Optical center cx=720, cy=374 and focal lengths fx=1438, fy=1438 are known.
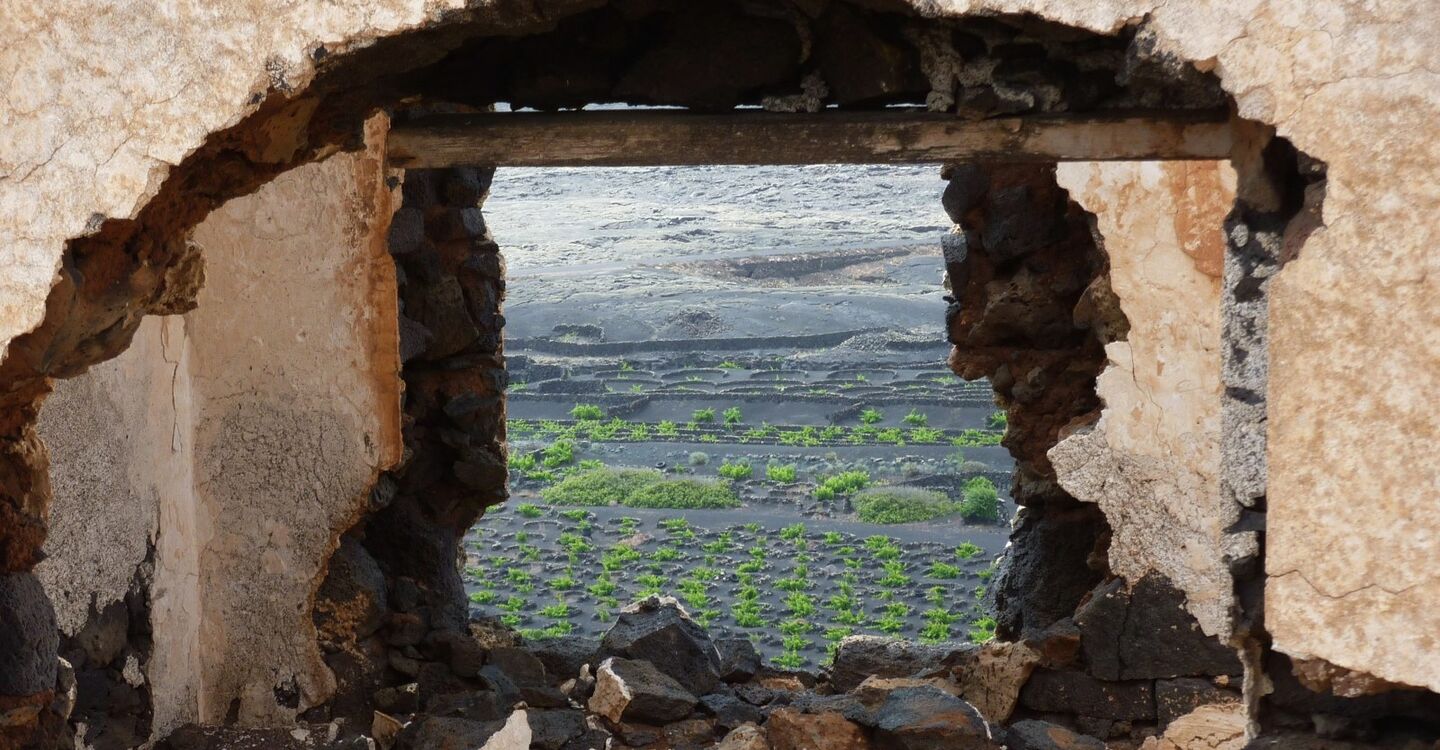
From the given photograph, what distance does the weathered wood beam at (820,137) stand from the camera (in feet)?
9.42

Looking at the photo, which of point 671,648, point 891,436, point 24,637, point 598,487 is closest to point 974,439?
point 891,436

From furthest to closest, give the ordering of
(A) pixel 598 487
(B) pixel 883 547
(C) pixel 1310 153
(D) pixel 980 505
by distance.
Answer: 1. (A) pixel 598 487
2. (D) pixel 980 505
3. (B) pixel 883 547
4. (C) pixel 1310 153

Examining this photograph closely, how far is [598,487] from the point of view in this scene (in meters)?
11.6

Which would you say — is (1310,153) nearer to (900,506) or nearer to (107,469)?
(107,469)

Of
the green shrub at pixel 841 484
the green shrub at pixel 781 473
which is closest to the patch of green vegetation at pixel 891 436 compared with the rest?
the green shrub at pixel 781 473

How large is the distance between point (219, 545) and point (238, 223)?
1.12 m

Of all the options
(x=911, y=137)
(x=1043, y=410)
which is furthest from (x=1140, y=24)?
(x=1043, y=410)

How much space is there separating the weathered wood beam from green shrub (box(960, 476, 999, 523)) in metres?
7.95

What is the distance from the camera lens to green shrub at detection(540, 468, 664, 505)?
37.6 feet

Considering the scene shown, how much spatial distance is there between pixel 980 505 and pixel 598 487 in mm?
3045

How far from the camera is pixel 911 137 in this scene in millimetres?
2932

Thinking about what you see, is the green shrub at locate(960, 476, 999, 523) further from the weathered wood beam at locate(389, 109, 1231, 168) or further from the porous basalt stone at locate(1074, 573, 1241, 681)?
the weathered wood beam at locate(389, 109, 1231, 168)

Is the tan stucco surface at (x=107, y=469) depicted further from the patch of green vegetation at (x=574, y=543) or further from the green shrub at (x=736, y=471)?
the green shrub at (x=736, y=471)

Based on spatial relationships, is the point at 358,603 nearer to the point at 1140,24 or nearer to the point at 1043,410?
the point at 1043,410
